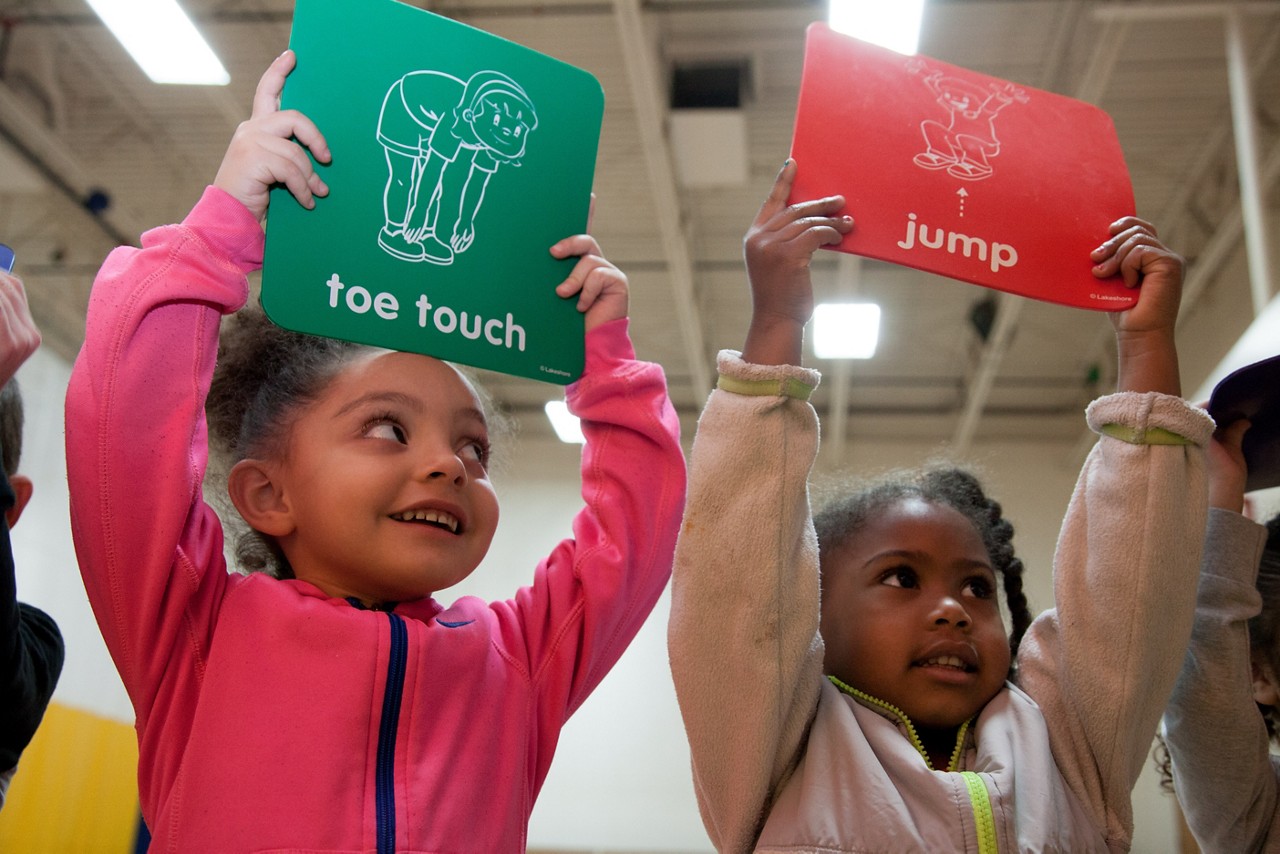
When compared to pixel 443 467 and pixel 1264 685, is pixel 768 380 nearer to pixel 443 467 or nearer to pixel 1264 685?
pixel 443 467

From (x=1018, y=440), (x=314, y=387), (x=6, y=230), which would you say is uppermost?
(x=1018, y=440)

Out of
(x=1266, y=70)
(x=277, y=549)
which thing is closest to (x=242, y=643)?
(x=277, y=549)

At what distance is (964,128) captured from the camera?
1.35 m

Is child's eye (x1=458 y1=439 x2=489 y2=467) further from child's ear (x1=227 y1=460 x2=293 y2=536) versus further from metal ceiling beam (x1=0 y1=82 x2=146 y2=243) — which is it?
metal ceiling beam (x1=0 y1=82 x2=146 y2=243)

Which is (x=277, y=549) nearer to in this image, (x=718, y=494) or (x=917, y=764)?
(x=718, y=494)

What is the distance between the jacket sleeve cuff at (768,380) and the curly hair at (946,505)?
0.34 meters

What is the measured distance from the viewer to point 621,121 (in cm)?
552

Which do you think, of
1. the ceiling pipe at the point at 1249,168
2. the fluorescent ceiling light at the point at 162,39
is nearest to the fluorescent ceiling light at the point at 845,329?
the ceiling pipe at the point at 1249,168

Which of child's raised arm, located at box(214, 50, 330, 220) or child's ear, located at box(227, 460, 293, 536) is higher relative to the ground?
child's raised arm, located at box(214, 50, 330, 220)

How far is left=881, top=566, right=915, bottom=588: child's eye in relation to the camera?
136 cm

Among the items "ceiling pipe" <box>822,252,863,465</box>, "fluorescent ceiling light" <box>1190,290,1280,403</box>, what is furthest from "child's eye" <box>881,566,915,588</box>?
"ceiling pipe" <box>822,252,863,465</box>

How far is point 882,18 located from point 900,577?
279 centimetres

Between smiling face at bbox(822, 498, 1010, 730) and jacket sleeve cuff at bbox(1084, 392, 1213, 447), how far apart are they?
251mm

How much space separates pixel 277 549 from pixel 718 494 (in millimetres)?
524
